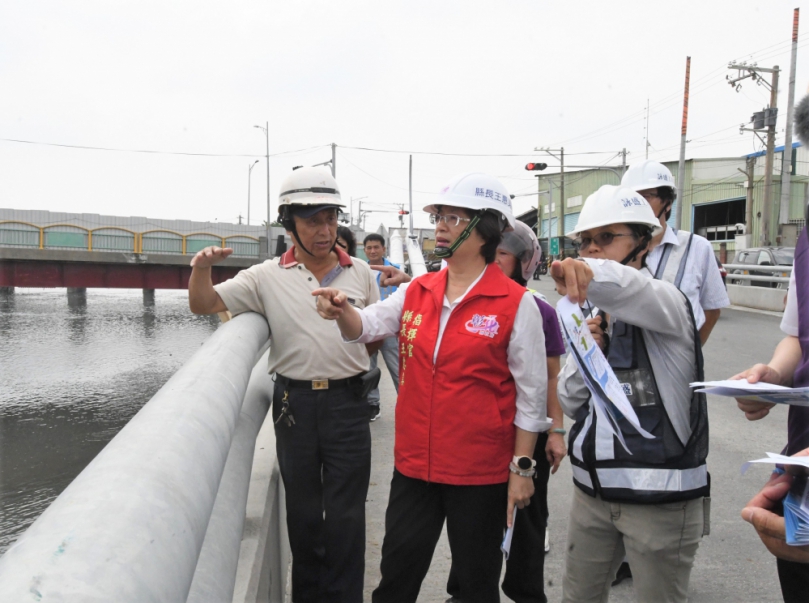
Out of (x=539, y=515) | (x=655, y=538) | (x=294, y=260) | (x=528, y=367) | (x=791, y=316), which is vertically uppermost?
(x=294, y=260)

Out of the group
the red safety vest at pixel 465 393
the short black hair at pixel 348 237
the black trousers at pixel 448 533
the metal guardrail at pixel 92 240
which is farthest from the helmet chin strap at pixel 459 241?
the metal guardrail at pixel 92 240

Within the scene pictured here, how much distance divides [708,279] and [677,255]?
Result: 0.26 m

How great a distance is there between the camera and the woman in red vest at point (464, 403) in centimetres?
232

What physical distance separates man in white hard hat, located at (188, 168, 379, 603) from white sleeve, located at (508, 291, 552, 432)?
79 cm

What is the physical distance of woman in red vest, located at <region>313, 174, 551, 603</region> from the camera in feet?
7.60

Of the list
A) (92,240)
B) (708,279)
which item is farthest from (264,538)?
(92,240)

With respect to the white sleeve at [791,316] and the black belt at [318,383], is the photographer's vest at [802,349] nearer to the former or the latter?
the white sleeve at [791,316]

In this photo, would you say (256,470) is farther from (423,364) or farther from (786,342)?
(786,342)

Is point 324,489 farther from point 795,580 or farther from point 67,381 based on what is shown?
point 67,381

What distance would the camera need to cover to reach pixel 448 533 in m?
2.41

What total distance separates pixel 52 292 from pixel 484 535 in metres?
60.5

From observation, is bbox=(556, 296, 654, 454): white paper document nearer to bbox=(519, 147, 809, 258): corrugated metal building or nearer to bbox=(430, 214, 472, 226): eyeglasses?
bbox=(430, 214, 472, 226): eyeglasses

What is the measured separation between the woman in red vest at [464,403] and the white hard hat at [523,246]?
23.9 inches

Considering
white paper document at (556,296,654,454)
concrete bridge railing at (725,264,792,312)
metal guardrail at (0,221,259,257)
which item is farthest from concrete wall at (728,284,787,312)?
metal guardrail at (0,221,259,257)
